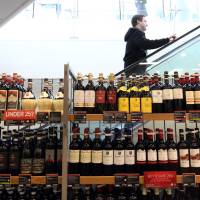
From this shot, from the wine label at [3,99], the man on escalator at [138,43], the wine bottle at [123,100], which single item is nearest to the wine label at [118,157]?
the wine bottle at [123,100]

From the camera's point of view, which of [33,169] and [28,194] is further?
[28,194]

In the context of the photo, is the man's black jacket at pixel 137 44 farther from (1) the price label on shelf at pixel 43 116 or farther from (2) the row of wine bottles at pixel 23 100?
(1) the price label on shelf at pixel 43 116

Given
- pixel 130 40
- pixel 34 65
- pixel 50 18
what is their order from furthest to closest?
pixel 50 18, pixel 34 65, pixel 130 40

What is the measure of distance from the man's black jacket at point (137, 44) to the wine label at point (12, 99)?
6.26 feet

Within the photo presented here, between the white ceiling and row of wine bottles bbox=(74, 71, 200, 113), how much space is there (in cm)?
155

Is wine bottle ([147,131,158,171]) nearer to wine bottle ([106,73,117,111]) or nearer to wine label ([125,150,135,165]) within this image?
wine label ([125,150,135,165])

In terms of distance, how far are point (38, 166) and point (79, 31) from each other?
5.02m

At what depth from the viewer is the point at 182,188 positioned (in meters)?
2.60

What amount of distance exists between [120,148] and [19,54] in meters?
4.55

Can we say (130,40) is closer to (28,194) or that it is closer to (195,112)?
(195,112)

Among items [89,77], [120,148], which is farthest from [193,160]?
[89,77]

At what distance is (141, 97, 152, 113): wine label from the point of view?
7.82ft

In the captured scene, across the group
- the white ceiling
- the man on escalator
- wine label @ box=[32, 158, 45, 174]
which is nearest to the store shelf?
wine label @ box=[32, 158, 45, 174]

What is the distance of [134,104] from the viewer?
2.40m
